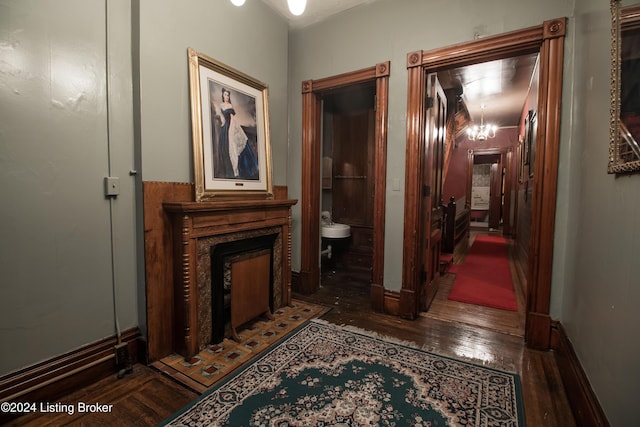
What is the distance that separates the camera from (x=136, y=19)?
171 cm

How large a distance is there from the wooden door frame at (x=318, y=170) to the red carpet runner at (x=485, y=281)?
111 cm

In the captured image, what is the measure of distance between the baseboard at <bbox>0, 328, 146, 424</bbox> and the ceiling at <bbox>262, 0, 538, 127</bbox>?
2.98m

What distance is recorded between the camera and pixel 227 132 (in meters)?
2.24

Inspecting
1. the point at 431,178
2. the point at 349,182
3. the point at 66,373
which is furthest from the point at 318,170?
the point at 66,373

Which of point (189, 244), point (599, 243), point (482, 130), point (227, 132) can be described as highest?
point (482, 130)

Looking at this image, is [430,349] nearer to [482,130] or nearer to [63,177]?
[63,177]

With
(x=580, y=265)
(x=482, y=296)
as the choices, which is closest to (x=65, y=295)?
(x=580, y=265)

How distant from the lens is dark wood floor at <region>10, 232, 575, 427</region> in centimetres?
137

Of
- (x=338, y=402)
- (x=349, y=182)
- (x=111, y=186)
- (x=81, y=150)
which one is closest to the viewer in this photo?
(x=338, y=402)

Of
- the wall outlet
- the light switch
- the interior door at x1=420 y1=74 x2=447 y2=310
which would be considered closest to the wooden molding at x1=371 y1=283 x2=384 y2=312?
the interior door at x1=420 y1=74 x2=447 y2=310

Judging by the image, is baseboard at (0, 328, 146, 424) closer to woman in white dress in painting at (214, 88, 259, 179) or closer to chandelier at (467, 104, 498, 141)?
woman in white dress in painting at (214, 88, 259, 179)

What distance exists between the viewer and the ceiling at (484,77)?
269 centimetres

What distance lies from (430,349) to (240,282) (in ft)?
4.73

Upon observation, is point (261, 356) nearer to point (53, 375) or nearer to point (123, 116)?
point (53, 375)
